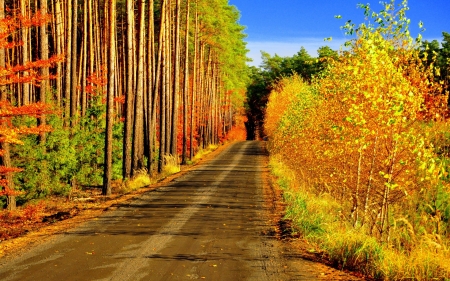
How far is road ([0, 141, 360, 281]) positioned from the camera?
782cm

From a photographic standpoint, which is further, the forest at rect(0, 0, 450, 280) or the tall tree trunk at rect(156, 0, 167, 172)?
the tall tree trunk at rect(156, 0, 167, 172)

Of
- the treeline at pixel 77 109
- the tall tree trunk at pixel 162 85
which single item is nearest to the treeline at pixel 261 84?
the treeline at pixel 77 109

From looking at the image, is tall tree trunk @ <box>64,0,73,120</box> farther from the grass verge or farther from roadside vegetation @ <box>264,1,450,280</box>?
the grass verge

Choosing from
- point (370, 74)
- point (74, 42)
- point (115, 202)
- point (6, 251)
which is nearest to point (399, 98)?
point (370, 74)

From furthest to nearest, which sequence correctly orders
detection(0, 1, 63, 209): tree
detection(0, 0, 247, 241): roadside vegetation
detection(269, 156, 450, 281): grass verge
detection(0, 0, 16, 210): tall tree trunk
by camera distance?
detection(0, 0, 16, 210): tall tree trunk < detection(0, 0, 247, 241): roadside vegetation < detection(0, 1, 63, 209): tree < detection(269, 156, 450, 281): grass verge

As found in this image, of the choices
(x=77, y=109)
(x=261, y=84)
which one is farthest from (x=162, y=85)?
(x=261, y=84)

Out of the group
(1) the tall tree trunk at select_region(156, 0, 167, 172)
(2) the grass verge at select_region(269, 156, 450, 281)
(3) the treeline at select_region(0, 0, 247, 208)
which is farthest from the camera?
(1) the tall tree trunk at select_region(156, 0, 167, 172)

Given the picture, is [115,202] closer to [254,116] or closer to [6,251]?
[6,251]

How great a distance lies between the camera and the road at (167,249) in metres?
7.82

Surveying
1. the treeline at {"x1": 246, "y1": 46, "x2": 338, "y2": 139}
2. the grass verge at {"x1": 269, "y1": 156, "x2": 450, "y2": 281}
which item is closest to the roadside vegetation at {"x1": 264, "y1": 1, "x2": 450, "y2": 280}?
the grass verge at {"x1": 269, "y1": 156, "x2": 450, "y2": 281}

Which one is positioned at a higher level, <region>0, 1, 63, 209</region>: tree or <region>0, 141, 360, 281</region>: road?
<region>0, 1, 63, 209</region>: tree

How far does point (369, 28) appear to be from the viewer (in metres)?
11.9

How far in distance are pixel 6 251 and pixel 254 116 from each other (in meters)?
97.0

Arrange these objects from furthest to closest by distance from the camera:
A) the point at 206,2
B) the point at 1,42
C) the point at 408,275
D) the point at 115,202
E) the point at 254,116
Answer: the point at 254,116, the point at 206,2, the point at 115,202, the point at 1,42, the point at 408,275
